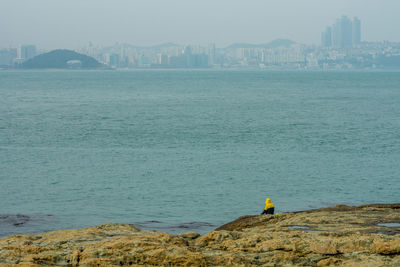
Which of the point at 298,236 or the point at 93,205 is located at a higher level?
the point at 298,236

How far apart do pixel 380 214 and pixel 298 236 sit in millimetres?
4926

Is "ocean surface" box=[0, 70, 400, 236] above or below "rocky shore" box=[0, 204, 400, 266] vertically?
below

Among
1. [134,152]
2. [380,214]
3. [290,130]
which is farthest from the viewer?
[290,130]

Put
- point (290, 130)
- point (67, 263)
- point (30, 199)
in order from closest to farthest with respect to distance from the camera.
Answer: point (67, 263)
point (30, 199)
point (290, 130)

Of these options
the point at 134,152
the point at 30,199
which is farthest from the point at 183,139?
the point at 30,199

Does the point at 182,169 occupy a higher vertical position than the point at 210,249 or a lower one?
lower

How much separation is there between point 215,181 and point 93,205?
621 centimetres

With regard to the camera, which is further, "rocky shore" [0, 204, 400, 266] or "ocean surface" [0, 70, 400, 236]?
"ocean surface" [0, 70, 400, 236]

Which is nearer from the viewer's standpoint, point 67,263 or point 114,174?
point 67,263

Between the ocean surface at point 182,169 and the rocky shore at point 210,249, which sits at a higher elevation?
the rocky shore at point 210,249

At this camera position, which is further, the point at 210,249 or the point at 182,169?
the point at 182,169

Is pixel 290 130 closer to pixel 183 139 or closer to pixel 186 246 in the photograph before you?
pixel 183 139

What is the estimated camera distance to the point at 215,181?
85.6 feet

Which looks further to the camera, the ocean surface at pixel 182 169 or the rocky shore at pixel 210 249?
the ocean surface at pixel 182 169
